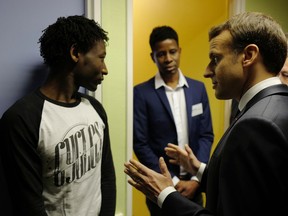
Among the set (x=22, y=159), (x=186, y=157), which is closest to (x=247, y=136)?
(x=186, y=157)

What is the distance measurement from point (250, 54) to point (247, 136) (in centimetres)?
30

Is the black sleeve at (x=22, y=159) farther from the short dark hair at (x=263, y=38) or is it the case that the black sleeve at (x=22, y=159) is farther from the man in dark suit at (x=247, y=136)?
the short dark hair at (x=263, y=38)

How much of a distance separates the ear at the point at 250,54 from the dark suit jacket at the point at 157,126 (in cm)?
101

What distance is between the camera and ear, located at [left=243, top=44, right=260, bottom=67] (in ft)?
3.07

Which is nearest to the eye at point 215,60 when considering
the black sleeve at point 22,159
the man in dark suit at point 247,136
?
the man in dark suit at point 247,136

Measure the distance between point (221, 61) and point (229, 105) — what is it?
1519 millimetres

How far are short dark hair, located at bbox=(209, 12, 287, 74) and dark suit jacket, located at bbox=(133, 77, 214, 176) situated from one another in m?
1.00

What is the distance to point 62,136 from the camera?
48.0 inches

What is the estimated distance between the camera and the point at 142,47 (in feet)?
9.67

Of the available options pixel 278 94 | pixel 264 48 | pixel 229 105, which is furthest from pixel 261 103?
pixel 229 105

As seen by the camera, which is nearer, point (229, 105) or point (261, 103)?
point (261, 103)

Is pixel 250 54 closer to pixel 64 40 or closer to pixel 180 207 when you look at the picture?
pixel 180 207

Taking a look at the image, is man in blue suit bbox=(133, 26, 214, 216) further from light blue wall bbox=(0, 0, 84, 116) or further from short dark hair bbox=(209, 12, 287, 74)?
short dark hair bbox=(209, 12, 287, 74)

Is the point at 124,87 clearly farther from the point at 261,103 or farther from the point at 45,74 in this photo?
the point at 261,103
